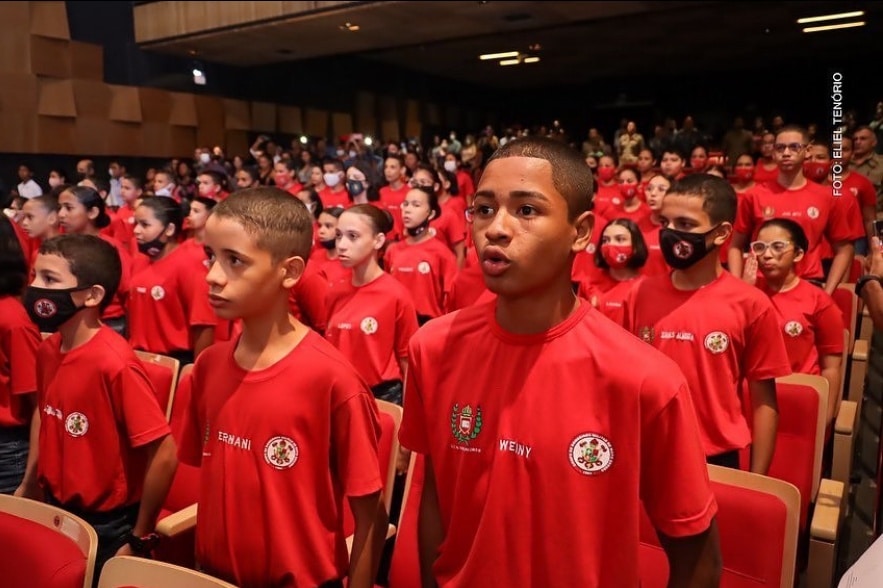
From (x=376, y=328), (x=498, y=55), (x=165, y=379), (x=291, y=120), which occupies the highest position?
(x=498, y=55)

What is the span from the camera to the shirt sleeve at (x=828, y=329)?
3.04 meters

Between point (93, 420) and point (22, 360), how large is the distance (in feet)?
2.20

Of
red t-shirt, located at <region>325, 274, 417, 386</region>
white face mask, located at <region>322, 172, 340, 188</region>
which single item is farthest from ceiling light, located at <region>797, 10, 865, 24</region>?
red t-shirt, located at <region>325, 274, 417, 386</region>

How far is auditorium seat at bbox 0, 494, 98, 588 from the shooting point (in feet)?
4.94

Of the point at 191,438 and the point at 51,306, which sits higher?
the point at 51,306

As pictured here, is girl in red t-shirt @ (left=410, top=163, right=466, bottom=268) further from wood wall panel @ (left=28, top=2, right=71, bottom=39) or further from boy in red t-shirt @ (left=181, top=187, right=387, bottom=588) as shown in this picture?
wood wall panel @ (left=28, top=2, right=71, bottom=39)

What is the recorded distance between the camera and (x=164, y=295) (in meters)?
3.55

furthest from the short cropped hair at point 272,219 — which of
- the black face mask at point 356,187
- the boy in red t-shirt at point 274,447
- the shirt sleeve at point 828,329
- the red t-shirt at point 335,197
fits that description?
the red t-shirt at point 335,197

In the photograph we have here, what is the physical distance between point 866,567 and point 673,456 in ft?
1.24

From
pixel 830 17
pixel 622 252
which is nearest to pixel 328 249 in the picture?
pixel 622 252

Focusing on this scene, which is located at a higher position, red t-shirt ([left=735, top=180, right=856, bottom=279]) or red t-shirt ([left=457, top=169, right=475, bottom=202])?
red t-shirt ([left=457, top=169, right=475, bottom=202])

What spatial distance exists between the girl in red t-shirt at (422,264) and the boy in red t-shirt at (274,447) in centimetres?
263

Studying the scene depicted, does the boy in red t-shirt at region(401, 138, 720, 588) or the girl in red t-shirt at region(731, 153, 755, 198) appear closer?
the boy in red t-shirt at region(401, 138, 720, 588)

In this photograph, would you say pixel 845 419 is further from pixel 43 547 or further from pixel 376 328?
pixel 43 547
